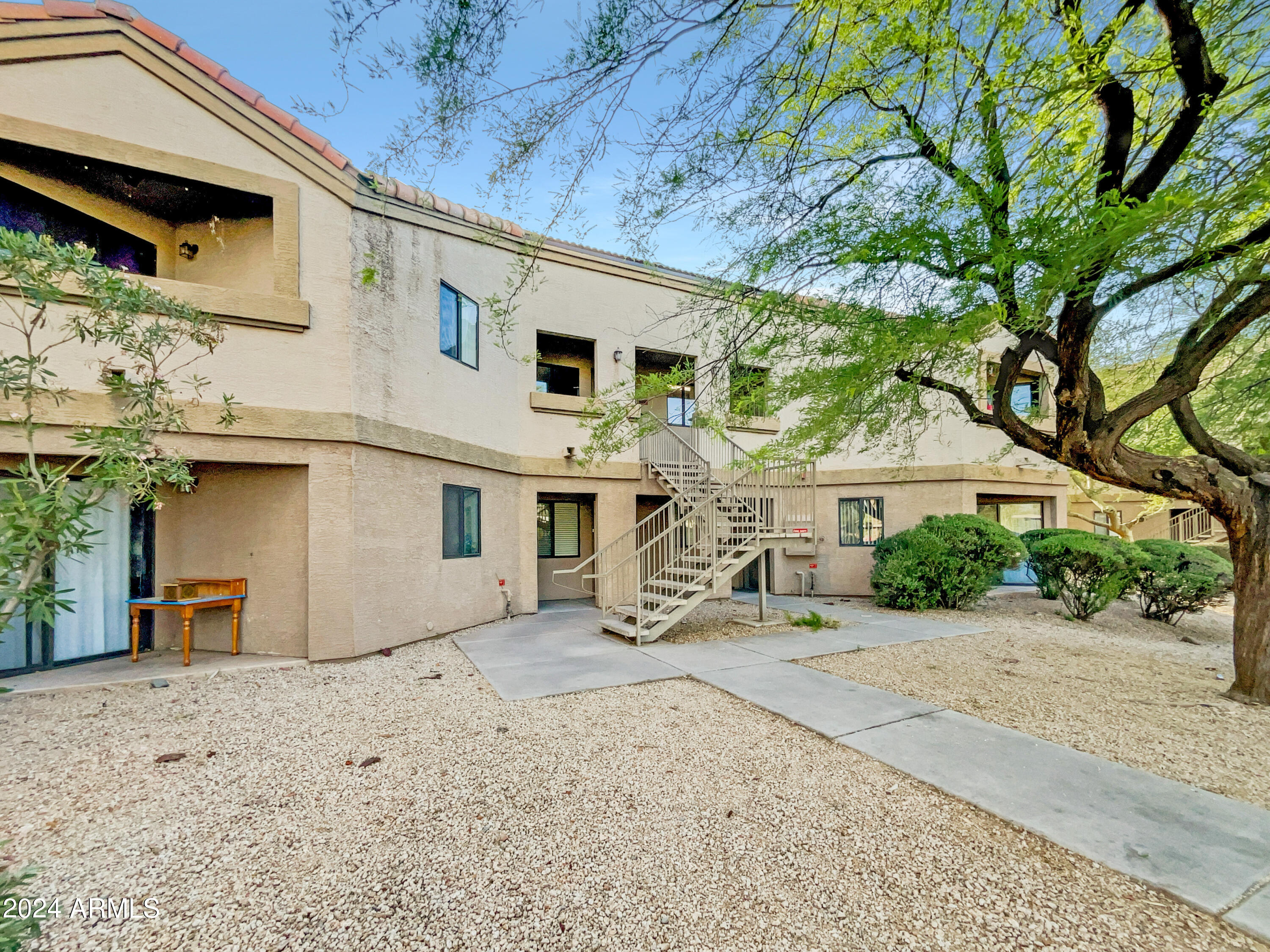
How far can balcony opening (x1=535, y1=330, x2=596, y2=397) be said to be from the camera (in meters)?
11.3

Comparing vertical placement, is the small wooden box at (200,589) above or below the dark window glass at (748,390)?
below

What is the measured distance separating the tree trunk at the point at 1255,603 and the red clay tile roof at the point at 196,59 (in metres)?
7.61

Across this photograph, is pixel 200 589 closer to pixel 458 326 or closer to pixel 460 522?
pixel 460 522

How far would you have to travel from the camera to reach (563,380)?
12.3 metres

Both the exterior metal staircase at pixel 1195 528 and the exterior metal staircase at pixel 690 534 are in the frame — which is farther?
the exterior metal staircase at pixel 1195 528

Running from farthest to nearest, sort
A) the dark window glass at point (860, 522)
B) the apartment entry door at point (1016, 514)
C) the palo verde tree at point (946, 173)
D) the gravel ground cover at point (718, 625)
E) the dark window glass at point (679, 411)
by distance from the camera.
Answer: the apartment entry door at point (1016, 514) → the dark window glass at point (860, 522) → the dark window glass at point (679, 411) → the gravel ground cover at point (718, 625) → the palo verde tree at point (946, 173)

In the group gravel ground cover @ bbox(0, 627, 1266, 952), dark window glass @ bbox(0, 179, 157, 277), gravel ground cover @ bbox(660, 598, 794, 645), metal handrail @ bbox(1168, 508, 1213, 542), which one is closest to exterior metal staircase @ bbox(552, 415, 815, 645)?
gravel ground cover @ bbox(660, 598, 794, 645)

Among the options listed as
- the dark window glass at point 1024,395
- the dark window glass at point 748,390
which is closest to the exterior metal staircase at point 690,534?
the dark window glass at point 748,390

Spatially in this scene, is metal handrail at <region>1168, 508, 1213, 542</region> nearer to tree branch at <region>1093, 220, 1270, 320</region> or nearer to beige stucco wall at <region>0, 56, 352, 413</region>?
tree branch at <region>1093, 220, 1270, 320</region>

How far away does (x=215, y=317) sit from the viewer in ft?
20.1

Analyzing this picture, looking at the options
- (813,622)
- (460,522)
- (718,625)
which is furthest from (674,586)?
(460,522)

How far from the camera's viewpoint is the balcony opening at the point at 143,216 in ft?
19.6

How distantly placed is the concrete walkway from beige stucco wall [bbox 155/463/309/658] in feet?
7.37

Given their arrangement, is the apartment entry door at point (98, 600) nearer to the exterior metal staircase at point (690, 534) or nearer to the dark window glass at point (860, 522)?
the exterior metal staircase at point (690, 534)
